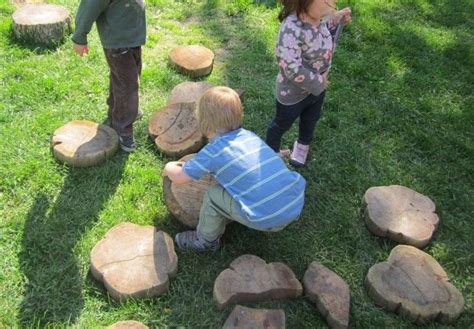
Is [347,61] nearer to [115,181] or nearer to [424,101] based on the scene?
[424,101]

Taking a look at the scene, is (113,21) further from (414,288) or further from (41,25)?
(414,288)

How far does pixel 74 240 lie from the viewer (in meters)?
2.85

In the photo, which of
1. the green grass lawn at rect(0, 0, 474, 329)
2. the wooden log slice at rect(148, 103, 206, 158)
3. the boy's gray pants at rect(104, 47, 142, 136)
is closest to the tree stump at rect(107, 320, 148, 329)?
the green grass lawn at rect(0, 0, 474, 329)

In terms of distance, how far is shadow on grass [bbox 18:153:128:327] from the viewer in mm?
2521

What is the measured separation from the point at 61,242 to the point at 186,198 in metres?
0.74

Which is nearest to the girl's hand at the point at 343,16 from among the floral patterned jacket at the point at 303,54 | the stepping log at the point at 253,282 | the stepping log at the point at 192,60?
the floral patterned jacket at the point at 303,54

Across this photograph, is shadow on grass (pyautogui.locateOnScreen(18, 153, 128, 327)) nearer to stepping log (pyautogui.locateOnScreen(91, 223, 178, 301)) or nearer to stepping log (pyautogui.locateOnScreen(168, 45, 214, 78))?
stepping log (pyautogui.locateOnScreen(91, 223, 178, 301))

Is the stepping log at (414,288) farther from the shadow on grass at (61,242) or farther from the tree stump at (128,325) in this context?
the shadow on grass at (61,242)

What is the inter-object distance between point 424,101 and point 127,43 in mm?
2467

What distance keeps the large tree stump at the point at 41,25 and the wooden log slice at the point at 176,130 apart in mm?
1412

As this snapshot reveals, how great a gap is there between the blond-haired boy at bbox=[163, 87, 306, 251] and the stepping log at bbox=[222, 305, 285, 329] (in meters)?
0.42

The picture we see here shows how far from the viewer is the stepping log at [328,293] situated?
2.51 m

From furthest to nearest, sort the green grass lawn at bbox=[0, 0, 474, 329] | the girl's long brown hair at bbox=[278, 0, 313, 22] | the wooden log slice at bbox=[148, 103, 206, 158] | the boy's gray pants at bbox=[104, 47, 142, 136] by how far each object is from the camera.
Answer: the wooden log slice at bbox=[148, 103, 206, 158]
the boy's gray pants at bbox=[104, 47, 142, 136]
the girl's long brown hair at bbox=[278, 0, 313, 22]
the green grass lawn at bbox=[0, 0, 474, 329]

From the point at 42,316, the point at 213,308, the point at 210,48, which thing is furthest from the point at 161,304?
the point at 210,48
